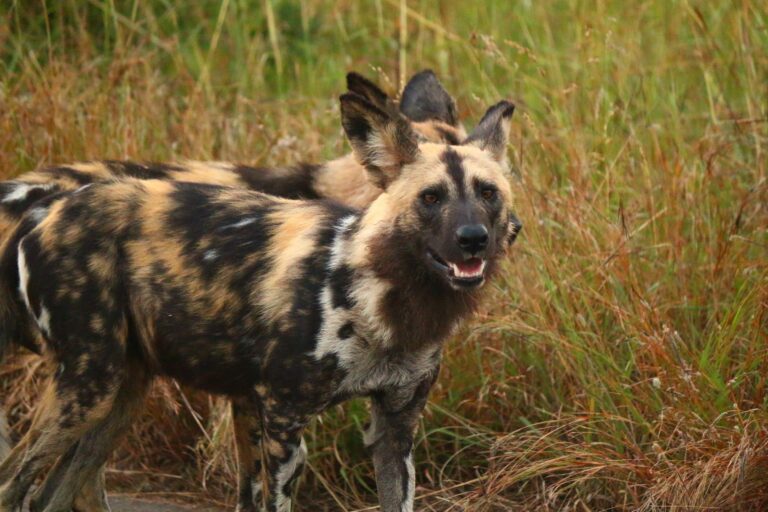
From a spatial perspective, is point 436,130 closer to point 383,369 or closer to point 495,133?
point 495,133

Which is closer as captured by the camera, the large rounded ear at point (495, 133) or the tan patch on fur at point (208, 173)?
the large rounded ear at point (495, 133)

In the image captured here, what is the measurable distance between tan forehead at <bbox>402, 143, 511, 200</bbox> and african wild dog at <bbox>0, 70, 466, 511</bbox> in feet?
1.19

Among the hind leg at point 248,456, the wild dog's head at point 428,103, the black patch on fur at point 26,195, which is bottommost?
the hind leg at point 248,456

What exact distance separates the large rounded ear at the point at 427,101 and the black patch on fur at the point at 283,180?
446 millimetres

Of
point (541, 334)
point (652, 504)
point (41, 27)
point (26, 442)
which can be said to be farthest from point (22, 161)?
point (652, 504)

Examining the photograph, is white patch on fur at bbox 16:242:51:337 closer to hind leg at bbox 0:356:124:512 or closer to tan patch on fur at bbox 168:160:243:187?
hind leg at bbox 0:356:124:512

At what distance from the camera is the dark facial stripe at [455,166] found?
11.3 ft

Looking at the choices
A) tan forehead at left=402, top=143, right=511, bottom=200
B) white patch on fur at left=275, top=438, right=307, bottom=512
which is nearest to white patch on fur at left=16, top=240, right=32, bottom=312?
white patch on fur at left=275, top=438, right=307, bottom=512

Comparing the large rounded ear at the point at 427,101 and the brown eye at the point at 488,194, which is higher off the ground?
the brown eye at the point at 488,194

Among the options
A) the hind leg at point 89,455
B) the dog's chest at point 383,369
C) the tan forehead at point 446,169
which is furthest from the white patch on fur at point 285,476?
the tan forehead at point 446,169

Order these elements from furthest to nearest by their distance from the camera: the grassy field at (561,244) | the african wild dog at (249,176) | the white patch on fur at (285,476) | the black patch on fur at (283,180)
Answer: the black patch on fur at (283,180)
the african wild dog at (249,176)
the grassy field at (561,244)
the white patch on fur at (285,476)

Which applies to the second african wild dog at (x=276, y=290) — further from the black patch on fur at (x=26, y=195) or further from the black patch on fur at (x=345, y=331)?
the black patch on fur at (x=26, y=195)

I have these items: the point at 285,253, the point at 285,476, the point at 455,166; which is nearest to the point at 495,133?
the point at 455,166

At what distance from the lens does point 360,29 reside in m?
6.87
